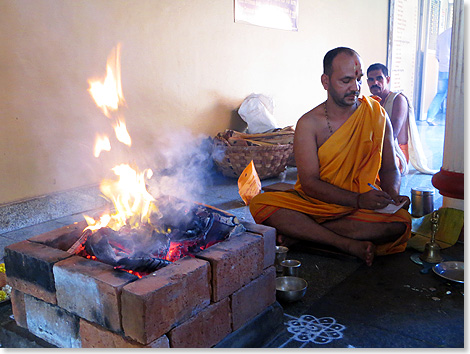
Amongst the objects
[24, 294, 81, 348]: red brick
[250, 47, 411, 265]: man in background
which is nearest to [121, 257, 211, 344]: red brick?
[24, 294, 81, 348]: red brick

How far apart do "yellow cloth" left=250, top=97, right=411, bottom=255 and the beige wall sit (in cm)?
260

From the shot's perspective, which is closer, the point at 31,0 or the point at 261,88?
the point at 31,0

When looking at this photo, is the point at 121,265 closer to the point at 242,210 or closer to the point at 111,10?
the point at 242,210

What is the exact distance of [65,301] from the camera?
2018mm

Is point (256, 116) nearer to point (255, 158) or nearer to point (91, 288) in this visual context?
point (255, 158)

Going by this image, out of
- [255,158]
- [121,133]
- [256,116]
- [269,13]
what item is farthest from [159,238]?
[269,13]

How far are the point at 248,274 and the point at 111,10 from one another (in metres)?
3.69

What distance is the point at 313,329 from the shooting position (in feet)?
7.55

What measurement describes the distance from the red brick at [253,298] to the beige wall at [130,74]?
2.86m

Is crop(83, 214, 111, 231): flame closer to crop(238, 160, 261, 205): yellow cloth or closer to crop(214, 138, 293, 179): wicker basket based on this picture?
crop(238, 160, 261, 205): yellow cloth

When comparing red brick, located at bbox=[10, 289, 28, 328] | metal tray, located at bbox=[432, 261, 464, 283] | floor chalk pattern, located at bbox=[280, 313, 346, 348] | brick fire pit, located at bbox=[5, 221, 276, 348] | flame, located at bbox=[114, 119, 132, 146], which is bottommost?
floor chalk pattern, located at bbox=[280, 313, 346, 348]

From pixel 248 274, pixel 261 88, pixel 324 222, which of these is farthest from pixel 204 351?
pixel 261 88

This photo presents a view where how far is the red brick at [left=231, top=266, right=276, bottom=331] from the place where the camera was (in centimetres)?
214

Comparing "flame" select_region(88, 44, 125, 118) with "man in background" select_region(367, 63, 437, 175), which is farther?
"man in background" select_region(367, 63, 437, 175)
